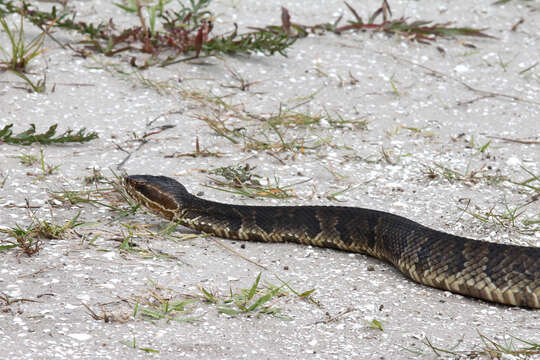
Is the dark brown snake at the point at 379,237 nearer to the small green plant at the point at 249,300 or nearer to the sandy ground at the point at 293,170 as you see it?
the sandy ground at the point at 293,170

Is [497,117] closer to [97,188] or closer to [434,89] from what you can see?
[434,89]

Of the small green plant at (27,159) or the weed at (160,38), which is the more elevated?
the weed at (160,38)

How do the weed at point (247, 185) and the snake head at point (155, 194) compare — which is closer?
the snake head at point (155, 194)

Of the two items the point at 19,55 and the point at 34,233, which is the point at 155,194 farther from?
the point at 19,55

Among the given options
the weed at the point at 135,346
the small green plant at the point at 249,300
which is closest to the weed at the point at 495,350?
the small green plant at the point at 249,300

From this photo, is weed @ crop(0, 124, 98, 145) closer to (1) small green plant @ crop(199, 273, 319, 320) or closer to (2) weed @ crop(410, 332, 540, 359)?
(1) small green plant @ crop(199, 273, 319, 320)

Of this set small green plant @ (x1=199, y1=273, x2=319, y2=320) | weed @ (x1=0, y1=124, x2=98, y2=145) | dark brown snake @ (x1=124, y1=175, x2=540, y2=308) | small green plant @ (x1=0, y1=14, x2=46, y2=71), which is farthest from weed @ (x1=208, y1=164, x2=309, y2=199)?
small green plant @ (x1=0, y1=14, x2=46, y2=71)

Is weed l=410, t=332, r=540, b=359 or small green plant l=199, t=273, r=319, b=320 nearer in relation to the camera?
weed l=410, t=332, r=540, b=359
